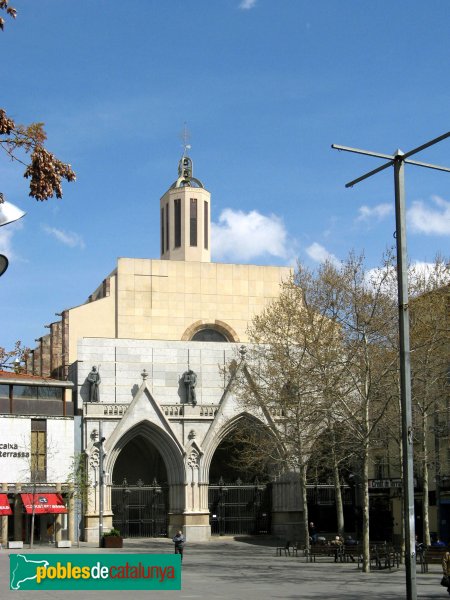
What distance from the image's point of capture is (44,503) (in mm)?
58594

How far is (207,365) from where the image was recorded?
67.7m

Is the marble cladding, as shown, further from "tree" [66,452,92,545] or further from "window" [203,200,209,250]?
"window" [203,200,209,250]

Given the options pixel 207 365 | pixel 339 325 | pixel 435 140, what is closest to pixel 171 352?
pixel 207 365

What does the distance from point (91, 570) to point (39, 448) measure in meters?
39.3

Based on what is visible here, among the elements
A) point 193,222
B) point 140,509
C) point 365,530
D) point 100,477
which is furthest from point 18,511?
point 193,222

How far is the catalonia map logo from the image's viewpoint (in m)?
21.5

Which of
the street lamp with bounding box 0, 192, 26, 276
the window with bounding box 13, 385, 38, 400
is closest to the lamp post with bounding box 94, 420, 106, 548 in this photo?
the window with bounding box 13, 385, 38, 400

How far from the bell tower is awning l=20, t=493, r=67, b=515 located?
2351 cm

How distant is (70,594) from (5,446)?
34.0 m

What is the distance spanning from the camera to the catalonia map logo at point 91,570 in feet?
70.4

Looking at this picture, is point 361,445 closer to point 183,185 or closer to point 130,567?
→ point 130,567

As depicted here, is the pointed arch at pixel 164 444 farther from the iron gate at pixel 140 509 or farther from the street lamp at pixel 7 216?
the street lamp at pixel 7 216

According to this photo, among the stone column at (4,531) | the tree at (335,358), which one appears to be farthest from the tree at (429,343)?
the stone column at (4,531)

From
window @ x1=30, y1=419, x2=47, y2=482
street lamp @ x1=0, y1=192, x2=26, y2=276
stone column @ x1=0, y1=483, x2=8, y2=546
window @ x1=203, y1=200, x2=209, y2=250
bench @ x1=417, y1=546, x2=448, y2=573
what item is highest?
window @ x1=203, y1=200, x2=209, y2=250
